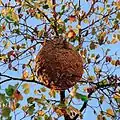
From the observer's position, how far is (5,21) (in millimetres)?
2688

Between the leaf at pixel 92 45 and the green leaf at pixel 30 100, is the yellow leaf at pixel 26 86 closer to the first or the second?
the green leaf at pixel 30 100

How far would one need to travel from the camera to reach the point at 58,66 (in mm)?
2109

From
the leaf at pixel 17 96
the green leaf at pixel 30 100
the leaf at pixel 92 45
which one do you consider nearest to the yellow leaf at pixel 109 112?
the leaf at pixel 92 45

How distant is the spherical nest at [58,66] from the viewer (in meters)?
2.12

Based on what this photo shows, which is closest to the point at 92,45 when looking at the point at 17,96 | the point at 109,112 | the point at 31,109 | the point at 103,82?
the point at 103,82

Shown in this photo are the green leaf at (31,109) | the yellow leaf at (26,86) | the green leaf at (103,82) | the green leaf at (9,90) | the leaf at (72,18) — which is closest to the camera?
the green leaf at (9,90)

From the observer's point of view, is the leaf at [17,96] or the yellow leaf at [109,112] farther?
the yellow leaf at [109,112]

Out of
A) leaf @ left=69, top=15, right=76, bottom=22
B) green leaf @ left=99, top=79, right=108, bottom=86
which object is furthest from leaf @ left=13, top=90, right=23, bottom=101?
green leaf @ left=99, top=79, right=108, bottom=86

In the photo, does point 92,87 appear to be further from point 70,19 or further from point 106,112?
point 70,19

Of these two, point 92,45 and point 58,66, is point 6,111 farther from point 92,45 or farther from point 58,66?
point 92,45

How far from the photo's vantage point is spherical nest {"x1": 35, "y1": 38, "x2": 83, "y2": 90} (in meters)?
2.12

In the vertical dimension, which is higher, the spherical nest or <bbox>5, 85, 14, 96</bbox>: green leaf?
the spherical nest

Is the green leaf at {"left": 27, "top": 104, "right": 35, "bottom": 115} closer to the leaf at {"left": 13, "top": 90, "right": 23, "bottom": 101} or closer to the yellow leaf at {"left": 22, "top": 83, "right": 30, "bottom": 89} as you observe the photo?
the leaf at {"left": 13, "top": 90, "right": 23, "bottom": 101}

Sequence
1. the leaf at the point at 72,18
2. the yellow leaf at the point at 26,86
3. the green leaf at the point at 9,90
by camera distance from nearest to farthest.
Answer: the green leaf at the point at 9,90, the yellow leaf at the point at 26,86, the leaf at the point at 72,18
